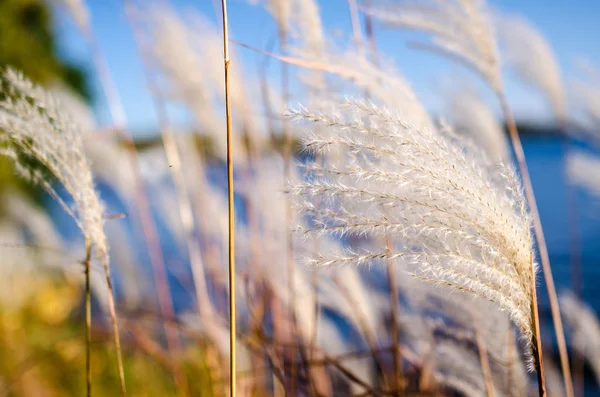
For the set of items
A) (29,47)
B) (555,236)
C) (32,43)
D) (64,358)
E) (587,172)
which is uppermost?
(32,43)

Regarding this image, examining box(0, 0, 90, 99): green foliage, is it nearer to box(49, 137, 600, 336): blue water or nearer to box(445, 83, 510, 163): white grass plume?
Answer: box(49, 137, 600, 336): blue water

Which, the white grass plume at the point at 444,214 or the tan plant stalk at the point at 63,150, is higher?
the tan plant stalk at the point at 63,150

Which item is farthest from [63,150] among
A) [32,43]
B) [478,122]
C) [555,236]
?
[32,43]

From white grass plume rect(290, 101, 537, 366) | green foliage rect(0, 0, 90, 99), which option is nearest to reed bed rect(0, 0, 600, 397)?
white grass plume rect(290, 101, 537, 366)

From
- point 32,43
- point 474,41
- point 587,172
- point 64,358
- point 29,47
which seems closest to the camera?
point 474,41

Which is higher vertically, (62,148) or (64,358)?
(62,148)

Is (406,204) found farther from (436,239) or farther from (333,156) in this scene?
(333,156)

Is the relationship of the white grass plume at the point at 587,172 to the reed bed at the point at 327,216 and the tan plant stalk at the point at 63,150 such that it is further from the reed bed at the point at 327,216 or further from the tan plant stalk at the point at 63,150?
the tan plant stalk at the point at 63,150

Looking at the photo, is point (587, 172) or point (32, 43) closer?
point (587, 172)

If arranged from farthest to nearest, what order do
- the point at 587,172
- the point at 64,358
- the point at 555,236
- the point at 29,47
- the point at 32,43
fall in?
the point at 32,43
the point at 29,47
the point at 555,236
the point at 64,358
the point at 587,172

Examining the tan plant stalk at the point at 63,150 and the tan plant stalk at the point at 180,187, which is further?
the tan plant stalk at the point at 180,187

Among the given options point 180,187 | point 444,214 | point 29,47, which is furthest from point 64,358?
point 29,47

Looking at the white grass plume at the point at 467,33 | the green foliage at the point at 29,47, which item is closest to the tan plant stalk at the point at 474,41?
the white grass plume at the point at 467,33

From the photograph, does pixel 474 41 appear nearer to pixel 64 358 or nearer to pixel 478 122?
pixel 478 122
